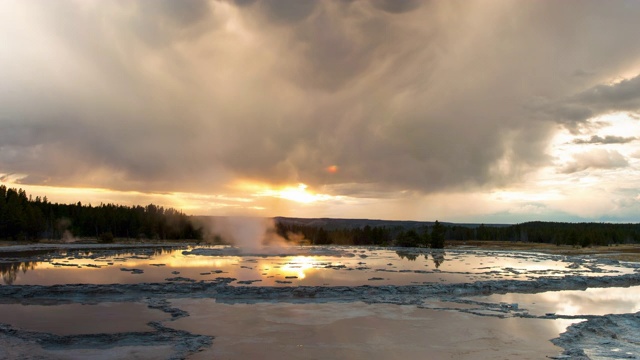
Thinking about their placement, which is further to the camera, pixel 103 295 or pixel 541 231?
pixel 541 231

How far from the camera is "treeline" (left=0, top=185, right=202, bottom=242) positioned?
84875 mm

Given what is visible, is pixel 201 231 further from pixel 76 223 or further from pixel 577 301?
pixel 577 301

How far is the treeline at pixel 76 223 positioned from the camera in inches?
3342

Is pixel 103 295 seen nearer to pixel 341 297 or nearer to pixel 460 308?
pixel 341 297

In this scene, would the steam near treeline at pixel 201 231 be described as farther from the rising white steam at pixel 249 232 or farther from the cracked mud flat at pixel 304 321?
the cracked mud flat at pixel 304 321

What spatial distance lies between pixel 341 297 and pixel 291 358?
11.7 m

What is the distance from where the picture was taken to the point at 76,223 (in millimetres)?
112250

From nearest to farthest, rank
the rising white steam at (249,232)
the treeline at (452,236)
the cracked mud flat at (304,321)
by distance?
the cracked mud flat at (304,321) < the rising white steam at (249,232) < the treeline at (452,236)

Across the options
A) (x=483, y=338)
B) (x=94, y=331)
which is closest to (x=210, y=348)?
(x=94, y=331)

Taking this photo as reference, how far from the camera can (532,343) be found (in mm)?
14492

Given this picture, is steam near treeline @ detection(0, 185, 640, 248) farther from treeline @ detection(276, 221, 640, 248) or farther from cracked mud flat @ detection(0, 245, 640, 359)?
cracked mud flat @ detection(0, 245, 640, 359)

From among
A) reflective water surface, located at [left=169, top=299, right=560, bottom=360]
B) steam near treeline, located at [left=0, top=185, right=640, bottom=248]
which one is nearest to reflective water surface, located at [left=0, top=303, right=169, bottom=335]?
reflective water surface, located at [left=169, top=299, right=560, bottom=360]

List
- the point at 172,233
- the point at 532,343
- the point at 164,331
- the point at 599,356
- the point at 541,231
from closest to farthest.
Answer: the point at 599,356
the point at 532,343
the point at 164,331
the point at 172,233
the point at 541,231

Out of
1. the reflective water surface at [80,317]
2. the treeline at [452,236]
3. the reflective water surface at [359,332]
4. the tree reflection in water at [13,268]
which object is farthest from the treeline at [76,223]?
the reflective water surface at [359,332]
